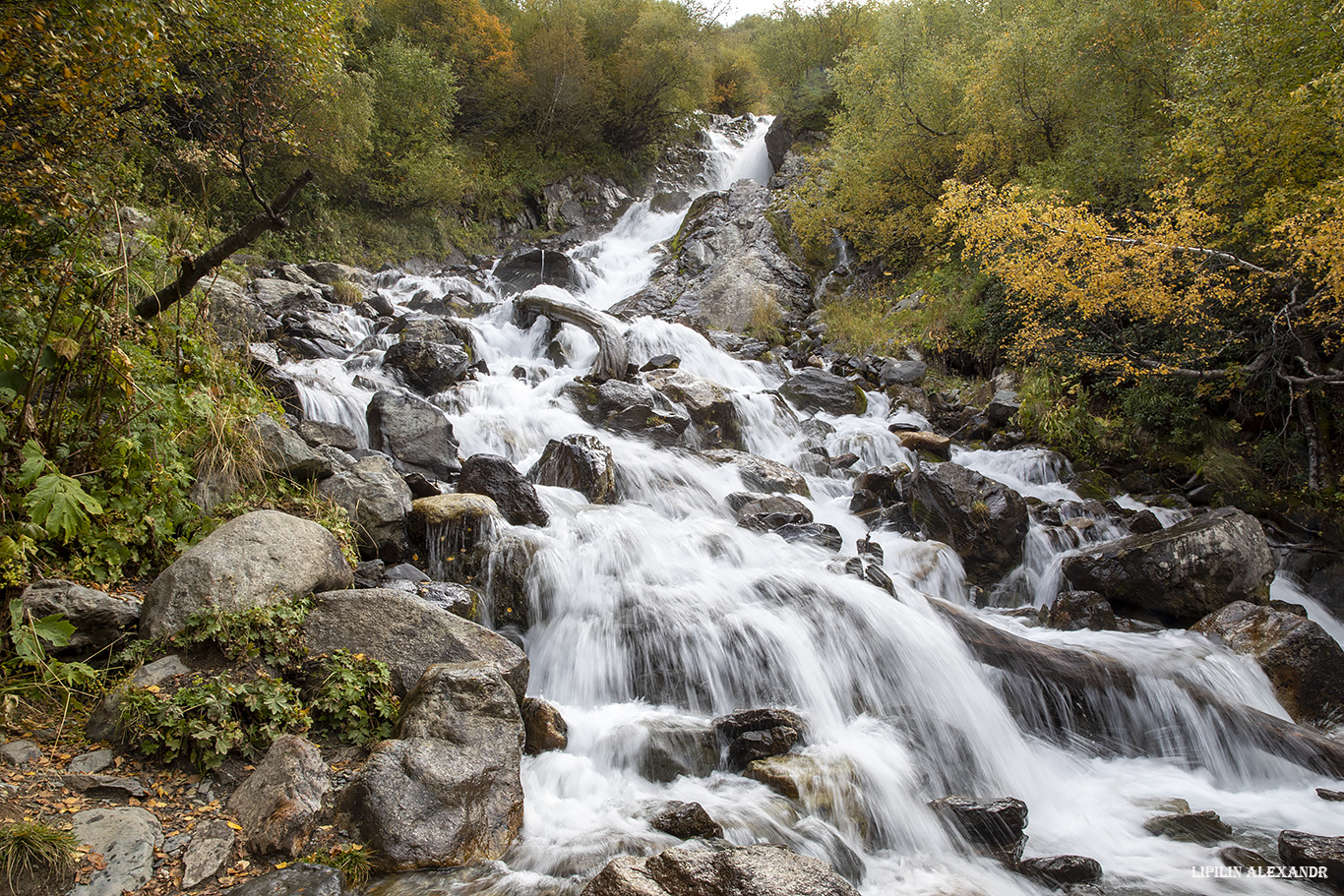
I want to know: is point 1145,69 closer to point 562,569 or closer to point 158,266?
point 562,569

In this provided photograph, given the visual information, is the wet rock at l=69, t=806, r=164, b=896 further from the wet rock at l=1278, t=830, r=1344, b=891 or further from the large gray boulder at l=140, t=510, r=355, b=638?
the wet rock at l=1278, t=830, r=1344, b=891

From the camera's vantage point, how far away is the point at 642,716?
5.64m

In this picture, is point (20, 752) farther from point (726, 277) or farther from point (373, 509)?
point (726, 277)

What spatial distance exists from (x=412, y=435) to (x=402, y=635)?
5169 mm

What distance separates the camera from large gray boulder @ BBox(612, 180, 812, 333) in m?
20.8

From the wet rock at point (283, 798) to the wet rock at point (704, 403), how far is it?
31.7ft

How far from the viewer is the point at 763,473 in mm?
11664

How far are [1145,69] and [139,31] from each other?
18.5m

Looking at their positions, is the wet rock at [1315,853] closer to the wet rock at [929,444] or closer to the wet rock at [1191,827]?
the wet rock at [1191,827]

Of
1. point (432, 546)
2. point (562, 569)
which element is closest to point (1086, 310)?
point (562, 569)

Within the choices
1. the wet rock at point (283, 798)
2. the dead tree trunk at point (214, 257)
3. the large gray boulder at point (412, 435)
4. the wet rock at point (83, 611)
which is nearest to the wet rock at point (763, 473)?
the large gray boulder at point (412, 435)

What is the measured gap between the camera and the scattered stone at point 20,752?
341cm

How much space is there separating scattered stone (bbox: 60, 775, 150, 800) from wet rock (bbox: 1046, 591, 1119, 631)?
29.8 ft

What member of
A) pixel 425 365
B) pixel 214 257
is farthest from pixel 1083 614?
pixel 425 365
